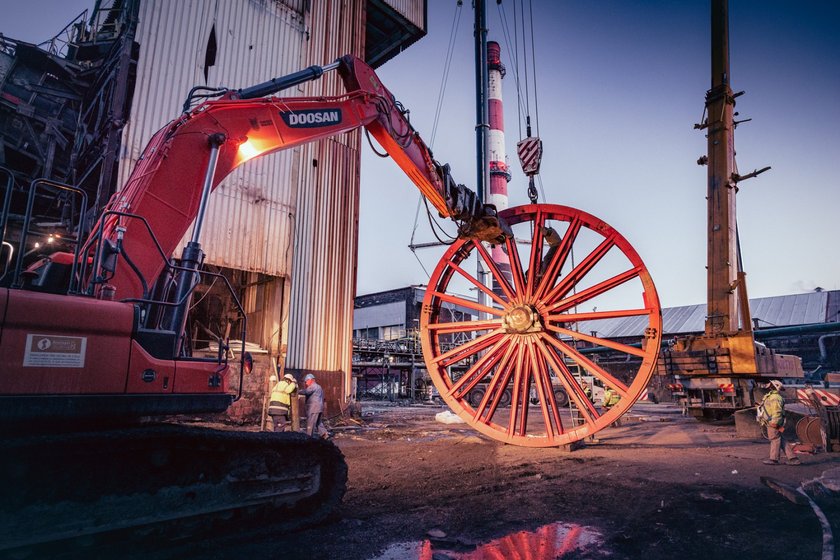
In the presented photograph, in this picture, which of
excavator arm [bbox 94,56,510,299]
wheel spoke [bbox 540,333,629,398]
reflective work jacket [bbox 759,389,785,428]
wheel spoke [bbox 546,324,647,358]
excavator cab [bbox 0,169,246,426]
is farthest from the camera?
wheel spoke [bbox 546,324,647,358]

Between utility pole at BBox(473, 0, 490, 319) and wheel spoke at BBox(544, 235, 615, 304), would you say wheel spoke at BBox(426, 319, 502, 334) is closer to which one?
wheel spoke at BBox(544, 235, 615, 304)

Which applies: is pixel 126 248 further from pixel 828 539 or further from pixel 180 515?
pixel 828 539

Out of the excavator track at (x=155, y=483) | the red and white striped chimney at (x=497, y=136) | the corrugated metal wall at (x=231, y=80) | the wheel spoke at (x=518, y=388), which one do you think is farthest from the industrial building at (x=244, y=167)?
the red and white striped chimney at (x=497, y=136)

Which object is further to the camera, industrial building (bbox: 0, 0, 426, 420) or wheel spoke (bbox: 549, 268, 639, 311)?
industrial building (bbox: 0, 0, 426, 420)

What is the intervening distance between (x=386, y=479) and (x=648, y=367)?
5143mm

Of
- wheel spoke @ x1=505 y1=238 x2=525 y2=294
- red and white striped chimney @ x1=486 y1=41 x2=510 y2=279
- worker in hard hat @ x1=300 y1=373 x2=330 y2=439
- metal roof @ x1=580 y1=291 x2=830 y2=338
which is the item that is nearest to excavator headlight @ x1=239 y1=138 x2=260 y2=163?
worker in hard hat @ x1=300 y1=373 x2=330 y2=439

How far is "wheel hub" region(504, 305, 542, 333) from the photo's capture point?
9.70 metres

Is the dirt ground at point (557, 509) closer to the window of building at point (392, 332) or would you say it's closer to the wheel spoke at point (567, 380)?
the wheel spoke at point (567, 380)

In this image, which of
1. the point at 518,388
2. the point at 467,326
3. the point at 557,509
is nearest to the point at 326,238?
the point at 467,326

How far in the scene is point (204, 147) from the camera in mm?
4938

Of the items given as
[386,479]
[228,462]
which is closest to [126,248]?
[228,462]

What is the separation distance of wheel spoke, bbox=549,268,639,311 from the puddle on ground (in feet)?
18.2

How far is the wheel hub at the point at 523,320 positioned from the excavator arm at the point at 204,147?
175 inches

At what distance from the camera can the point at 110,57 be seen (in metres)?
12.7
